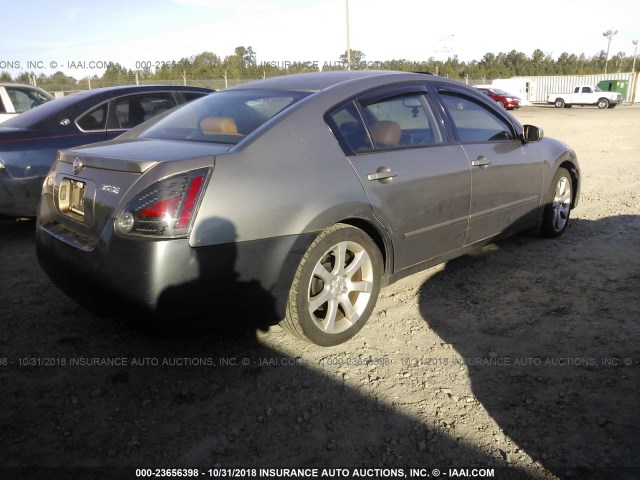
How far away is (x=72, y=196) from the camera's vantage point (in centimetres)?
280

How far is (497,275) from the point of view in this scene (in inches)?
161

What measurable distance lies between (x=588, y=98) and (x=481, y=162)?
123 ft

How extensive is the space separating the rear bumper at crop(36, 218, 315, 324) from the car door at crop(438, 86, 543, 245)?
1662mm

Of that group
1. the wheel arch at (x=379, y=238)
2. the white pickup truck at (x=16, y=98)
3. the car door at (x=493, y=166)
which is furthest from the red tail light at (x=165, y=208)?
the white pickup truck at (x=16, y=98)

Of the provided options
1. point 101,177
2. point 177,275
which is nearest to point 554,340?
point 177,275

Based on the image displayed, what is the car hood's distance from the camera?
97.3 inches

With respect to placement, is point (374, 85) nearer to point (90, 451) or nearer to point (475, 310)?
point (475, 310)

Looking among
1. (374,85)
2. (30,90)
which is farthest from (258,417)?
(30,90)

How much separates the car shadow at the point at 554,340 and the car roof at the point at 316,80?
159 centimetres

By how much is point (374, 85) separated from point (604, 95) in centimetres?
3764

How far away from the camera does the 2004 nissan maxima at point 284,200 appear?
239 centimetres

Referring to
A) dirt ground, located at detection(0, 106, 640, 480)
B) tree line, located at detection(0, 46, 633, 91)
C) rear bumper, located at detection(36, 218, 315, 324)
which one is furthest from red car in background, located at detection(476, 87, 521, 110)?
rear bumper, located at detection(36, 218, 315, 324)

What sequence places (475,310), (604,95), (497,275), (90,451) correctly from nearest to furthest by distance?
1. (90,451)
2. (475,310)
3. (497,275)
4. (604,95)

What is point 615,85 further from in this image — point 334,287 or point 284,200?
point 284,200
